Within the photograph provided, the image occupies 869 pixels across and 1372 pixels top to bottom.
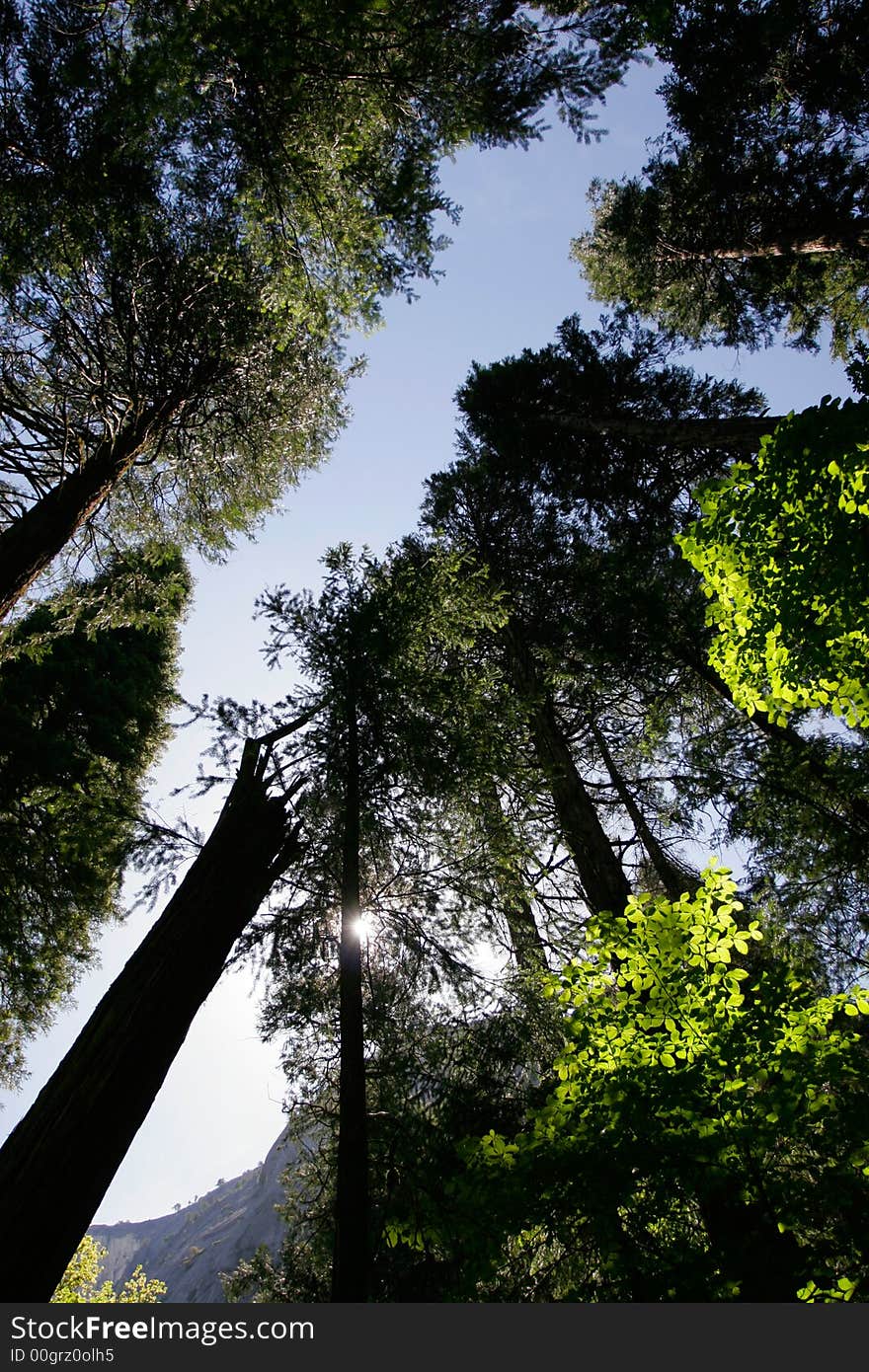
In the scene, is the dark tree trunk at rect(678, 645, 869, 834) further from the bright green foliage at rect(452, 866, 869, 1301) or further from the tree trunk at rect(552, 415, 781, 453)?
the bright green foliage at rect(452, 866, 869, 1301)

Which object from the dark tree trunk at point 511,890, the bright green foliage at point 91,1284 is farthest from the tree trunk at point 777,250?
the bright green foliage at point 91,1284

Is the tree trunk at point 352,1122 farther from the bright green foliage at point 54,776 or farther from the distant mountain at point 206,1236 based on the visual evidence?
the distant mountain at point 206,1236

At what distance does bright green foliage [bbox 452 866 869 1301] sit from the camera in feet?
9.54

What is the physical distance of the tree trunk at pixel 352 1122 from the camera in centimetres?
354

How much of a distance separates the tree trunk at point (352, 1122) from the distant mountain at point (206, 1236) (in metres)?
56.7

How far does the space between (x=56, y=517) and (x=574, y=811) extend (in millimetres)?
7371

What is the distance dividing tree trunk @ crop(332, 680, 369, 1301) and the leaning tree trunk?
1.38 m

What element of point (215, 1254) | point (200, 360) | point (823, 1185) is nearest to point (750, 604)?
point (823, 1185)

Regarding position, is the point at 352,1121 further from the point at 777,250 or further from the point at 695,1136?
the point at 777,250

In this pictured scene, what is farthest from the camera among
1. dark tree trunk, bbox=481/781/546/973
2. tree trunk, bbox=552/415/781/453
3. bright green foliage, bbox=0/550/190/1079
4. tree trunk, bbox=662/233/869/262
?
bright green foliage, bbox=0/550/190/1079

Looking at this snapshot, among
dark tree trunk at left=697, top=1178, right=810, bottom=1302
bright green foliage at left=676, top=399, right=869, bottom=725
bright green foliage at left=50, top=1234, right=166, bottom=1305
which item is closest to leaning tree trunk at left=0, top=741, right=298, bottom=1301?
dark tree trunk at left=697, top=1178, right=810, bottom=1302

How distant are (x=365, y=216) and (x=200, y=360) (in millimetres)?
4024

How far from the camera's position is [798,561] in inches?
202
